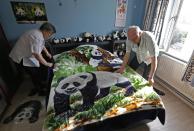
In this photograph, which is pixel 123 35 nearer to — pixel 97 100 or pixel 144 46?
pixel 144 46

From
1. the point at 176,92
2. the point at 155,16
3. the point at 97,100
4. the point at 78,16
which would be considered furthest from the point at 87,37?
the point at 176,92

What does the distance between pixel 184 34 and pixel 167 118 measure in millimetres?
1606

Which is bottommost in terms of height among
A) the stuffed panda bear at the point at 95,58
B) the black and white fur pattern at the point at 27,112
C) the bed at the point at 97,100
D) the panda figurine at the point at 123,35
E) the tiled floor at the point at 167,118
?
the tiled floor at the point at 167,118

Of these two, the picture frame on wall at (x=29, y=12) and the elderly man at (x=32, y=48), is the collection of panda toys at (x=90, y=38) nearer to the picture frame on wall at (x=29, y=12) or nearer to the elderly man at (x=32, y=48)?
the picture frame on wall at (x=29, y=12)

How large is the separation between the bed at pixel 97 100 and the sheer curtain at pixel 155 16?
1.24m

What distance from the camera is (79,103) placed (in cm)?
156

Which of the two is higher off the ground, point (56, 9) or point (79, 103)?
point (56, 9)

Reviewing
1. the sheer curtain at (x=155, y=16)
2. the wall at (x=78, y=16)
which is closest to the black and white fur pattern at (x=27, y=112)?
the wall at (x=78, y=16)

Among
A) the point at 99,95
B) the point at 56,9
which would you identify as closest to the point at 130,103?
the point at 99,95

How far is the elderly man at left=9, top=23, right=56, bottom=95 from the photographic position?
1998 mm

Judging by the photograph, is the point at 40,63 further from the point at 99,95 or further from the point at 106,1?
the point at 106,1

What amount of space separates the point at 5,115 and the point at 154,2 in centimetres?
332

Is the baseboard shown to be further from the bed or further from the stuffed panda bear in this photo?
the stuffed panda bear

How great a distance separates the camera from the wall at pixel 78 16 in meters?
2.50
